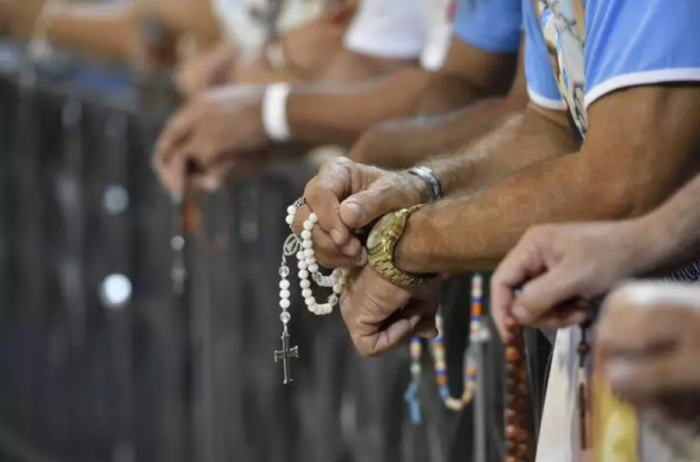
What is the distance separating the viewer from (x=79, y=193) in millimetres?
3119

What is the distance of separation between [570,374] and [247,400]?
4.53ft

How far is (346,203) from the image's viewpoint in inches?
50.8

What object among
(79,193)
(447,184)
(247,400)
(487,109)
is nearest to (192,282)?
(247,400)

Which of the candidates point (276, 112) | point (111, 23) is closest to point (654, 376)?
point (276, 112)

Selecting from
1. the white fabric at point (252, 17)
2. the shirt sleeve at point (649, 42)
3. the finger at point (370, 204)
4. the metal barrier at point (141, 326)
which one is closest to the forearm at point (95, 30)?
the metal barrier at point (141, 326)

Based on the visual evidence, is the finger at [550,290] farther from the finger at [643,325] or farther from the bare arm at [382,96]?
the bare arm at [382,96]

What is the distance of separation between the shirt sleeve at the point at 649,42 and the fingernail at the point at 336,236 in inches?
11.9

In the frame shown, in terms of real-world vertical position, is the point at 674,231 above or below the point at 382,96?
below

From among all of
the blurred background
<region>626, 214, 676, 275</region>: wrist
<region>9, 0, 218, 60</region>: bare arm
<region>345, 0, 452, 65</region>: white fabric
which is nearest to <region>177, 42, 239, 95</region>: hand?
the blurred background

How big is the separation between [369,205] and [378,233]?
30mm

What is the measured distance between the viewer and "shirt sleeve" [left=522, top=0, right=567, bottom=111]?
4.58 feet

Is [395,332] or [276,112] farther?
[276,112]

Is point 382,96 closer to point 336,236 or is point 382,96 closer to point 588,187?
point 336,236

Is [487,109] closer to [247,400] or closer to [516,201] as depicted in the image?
[516,201]
